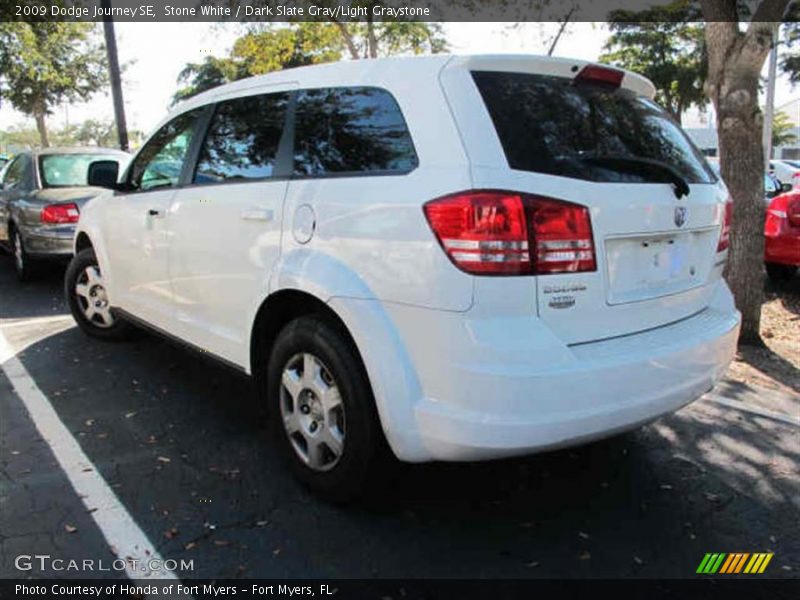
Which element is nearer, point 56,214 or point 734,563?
point 734,563

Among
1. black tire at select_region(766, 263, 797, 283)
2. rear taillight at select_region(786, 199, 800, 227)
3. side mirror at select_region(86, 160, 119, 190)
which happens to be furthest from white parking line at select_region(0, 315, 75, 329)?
black tire at select_region(766, 263, 797, 283)

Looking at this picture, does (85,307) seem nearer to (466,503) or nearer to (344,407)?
(344,407)

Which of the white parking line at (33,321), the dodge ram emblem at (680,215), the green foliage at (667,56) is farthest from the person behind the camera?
the green foliage at (667,56)

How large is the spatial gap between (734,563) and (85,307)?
484 centimetres

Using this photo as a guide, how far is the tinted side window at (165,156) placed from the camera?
13.5 feet

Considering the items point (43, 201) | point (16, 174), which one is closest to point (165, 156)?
point (43, 201)

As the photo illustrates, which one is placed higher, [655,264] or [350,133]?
[350,133]

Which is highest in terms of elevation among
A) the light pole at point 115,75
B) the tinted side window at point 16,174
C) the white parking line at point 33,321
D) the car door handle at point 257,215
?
the light pole at point 115,75

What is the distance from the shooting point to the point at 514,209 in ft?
7.89

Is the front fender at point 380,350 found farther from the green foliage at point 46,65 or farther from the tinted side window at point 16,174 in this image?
the green foliage at point 46,65

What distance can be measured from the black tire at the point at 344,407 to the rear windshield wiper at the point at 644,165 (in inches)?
46.8

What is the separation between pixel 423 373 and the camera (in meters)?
2.53

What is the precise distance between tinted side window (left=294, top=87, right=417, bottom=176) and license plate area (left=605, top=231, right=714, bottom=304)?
33.7 inches

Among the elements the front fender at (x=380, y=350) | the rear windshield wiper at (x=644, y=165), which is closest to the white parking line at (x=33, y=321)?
the front fender at (x=380, y=350)
